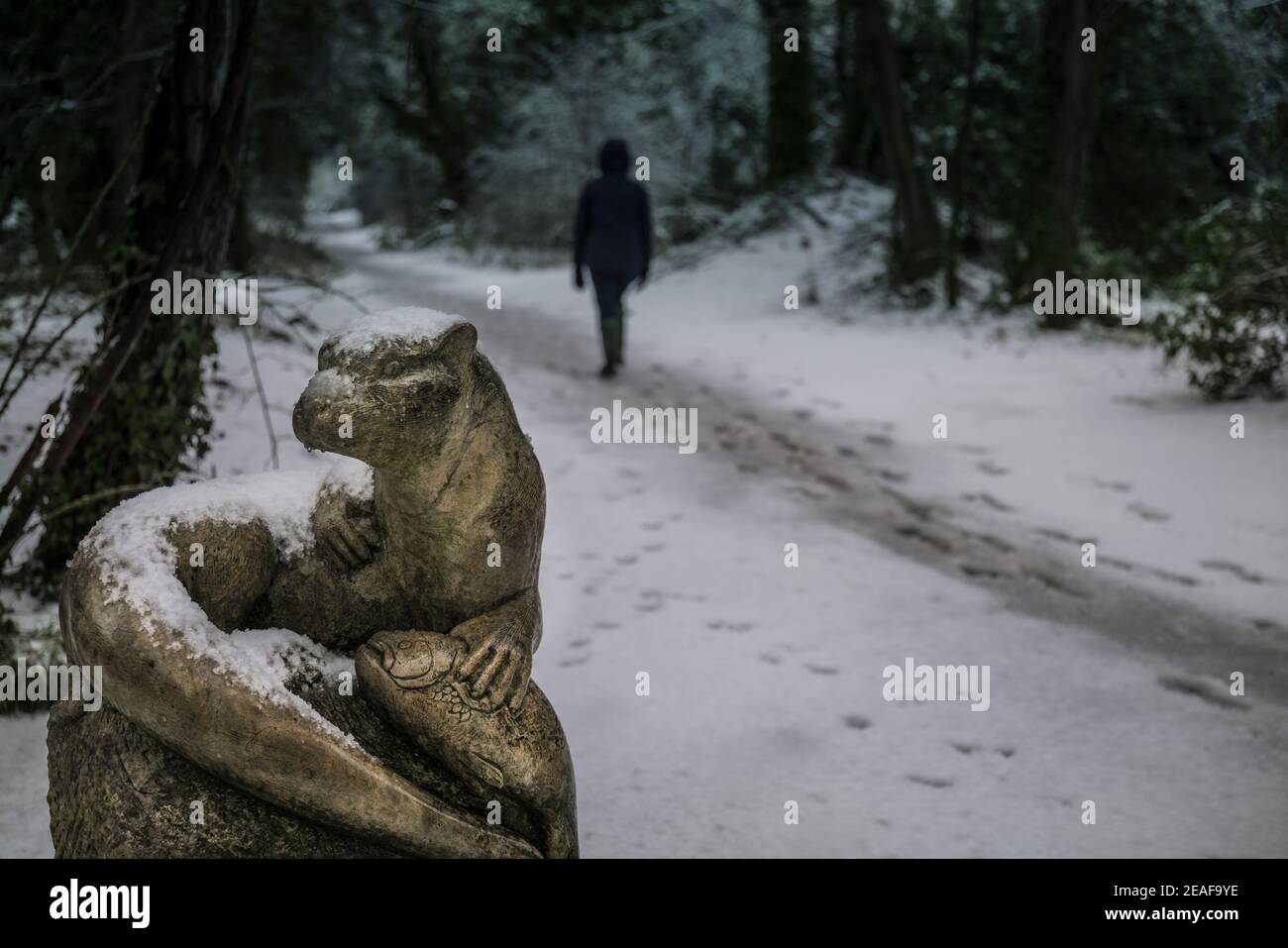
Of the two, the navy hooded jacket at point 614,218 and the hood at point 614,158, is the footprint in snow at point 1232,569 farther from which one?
the hood at point 614,158

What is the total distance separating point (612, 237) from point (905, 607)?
5277mm

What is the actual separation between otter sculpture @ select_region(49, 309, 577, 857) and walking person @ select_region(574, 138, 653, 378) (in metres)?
7.22

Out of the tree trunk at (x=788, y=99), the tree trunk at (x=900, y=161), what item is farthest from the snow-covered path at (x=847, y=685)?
the tree trunk at (x=788, y=99)

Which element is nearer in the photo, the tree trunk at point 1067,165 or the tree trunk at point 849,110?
the tree trunk at point 1067,165

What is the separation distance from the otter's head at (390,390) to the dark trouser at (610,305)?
290 inches

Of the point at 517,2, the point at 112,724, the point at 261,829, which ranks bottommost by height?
the point at 261,829

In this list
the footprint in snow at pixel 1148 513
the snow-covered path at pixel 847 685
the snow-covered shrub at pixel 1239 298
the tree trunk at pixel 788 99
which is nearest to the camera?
the snow-covered path at pixel 847 685

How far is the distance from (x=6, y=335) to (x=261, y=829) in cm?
594

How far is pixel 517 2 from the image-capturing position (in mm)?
13391

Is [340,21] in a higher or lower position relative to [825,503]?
higher

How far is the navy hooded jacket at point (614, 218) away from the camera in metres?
9.15

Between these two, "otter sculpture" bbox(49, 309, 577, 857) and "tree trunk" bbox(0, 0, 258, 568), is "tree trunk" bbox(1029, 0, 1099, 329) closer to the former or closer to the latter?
"tree trunk" bbox(0, 0, 258, 568)

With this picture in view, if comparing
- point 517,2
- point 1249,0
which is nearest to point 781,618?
point 1249,0

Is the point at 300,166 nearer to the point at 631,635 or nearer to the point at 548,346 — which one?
the point at 548,346
